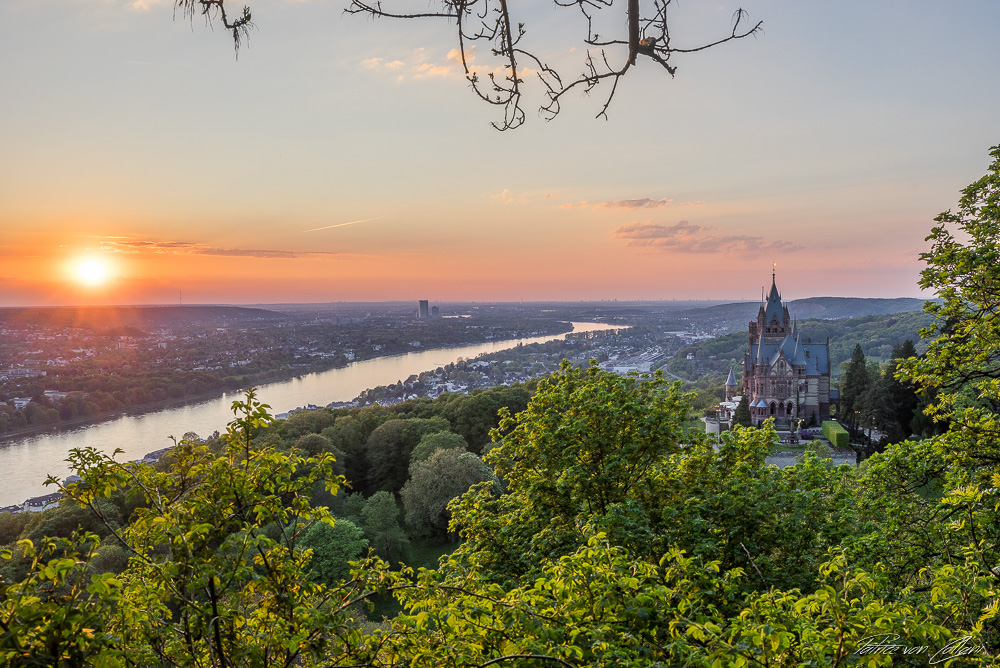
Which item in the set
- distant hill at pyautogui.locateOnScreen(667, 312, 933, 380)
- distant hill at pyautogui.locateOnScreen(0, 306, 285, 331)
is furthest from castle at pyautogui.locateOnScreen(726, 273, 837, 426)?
distant hill at pyautogui.locateOnScreen(0, 306, 285, 331)

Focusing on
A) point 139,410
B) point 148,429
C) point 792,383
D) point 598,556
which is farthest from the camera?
point 139,410

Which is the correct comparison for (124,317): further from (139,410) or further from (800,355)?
(800,355)

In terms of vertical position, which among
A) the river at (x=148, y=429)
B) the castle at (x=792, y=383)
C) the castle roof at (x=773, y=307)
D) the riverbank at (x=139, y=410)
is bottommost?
the river at (x=148, y=429)

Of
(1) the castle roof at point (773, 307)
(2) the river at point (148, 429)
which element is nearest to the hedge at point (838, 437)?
(1) the castle roof at point (773, 307)

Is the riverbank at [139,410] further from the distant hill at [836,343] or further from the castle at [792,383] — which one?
the distant hill at [836,343]

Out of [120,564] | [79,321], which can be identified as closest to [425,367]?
[79,321]

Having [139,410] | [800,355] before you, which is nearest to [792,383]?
[800,355]

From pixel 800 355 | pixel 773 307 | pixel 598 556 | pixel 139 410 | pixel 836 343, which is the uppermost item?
pixel 773 307

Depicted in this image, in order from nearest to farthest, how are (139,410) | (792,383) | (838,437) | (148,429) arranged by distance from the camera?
1. (838,437)
2. (792,383)
3. (148,429)
4. (139,410)

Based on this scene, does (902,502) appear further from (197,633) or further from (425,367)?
(425,367)
